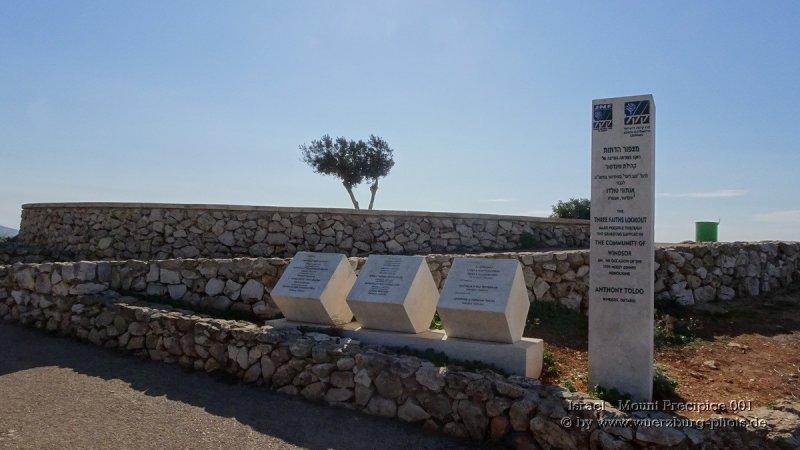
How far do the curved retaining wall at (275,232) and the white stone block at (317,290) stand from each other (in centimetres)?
527

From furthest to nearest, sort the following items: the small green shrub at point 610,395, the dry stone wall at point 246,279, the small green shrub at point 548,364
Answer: the dry stone wall at point 246,279, the small green shrub at point 548,364, the small green shrub at point 610,395

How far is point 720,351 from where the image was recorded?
23.7 feet

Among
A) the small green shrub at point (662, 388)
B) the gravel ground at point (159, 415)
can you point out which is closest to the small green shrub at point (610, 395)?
the small green shrub at point (662, 388)

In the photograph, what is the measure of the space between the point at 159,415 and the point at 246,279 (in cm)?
339

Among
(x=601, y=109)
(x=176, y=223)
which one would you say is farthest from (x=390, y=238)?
(x=601, y=109)

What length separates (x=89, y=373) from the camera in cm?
669

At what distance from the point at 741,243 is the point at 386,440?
9550 mm

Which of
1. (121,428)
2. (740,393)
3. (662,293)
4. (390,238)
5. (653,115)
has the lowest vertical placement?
(121,428)

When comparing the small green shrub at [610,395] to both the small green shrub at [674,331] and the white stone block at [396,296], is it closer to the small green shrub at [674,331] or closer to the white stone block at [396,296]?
the white stone block at [396,296]

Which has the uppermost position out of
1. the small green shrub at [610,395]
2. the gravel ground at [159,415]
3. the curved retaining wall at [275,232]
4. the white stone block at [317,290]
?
the curved retaining wall at [275,232]

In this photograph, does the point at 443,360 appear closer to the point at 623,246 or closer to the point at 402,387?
the point at 402,387

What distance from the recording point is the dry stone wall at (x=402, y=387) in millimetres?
4367

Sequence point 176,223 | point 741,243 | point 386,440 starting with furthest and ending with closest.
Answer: point 176,223
point 741,243
point 386,440

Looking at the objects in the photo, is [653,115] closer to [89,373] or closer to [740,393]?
[740,393]
